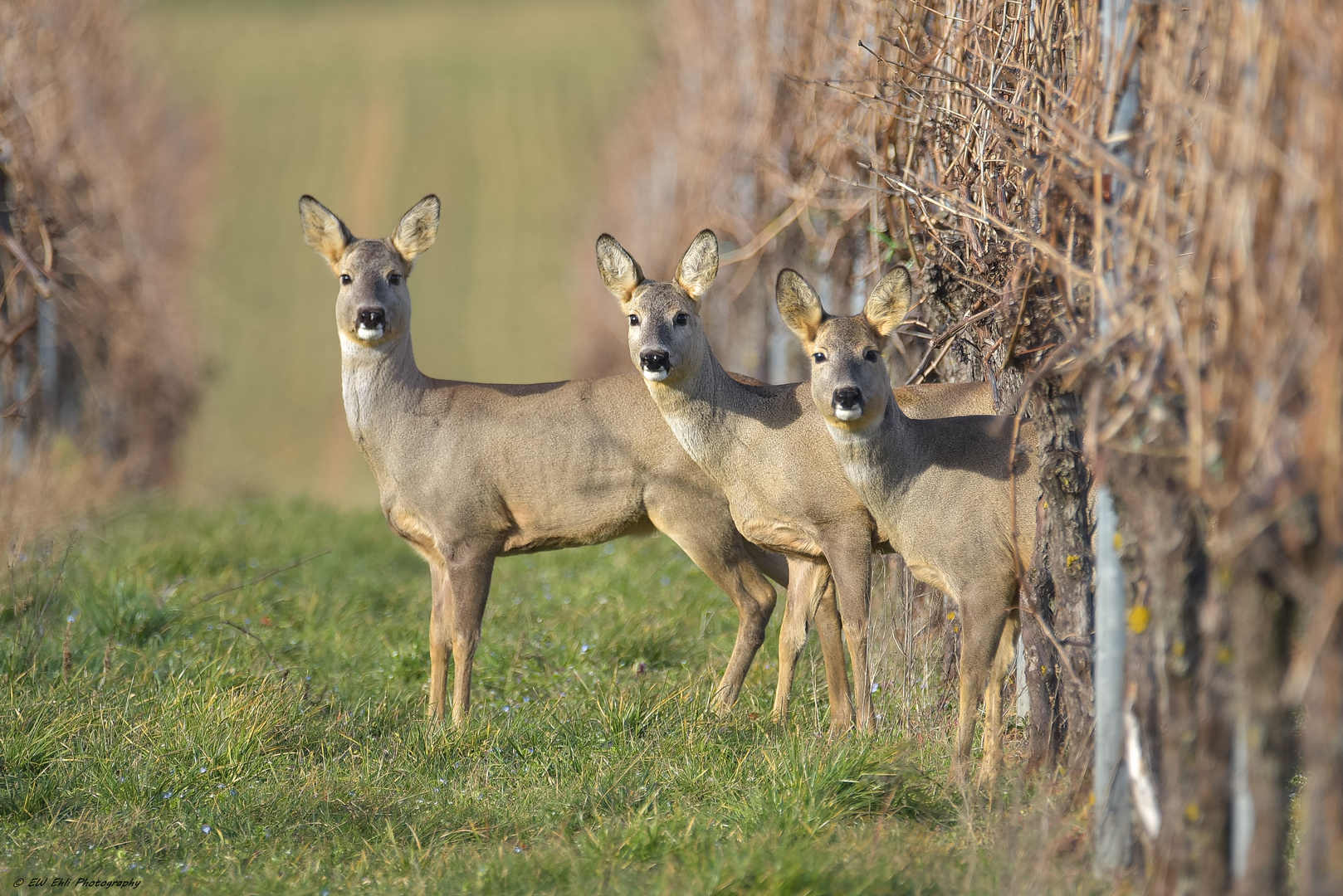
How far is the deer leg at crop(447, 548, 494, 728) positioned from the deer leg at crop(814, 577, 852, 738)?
59.4 inches

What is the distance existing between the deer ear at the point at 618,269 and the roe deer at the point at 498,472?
0.50m

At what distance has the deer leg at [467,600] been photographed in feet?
20.5

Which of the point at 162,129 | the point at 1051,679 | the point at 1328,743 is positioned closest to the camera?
the point at 1328,743

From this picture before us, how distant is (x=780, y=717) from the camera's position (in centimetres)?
584

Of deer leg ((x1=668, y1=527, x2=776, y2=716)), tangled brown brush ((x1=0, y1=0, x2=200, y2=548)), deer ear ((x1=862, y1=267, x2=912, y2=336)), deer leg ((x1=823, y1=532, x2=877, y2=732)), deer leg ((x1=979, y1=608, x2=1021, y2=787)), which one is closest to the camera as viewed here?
Answer: deer leg ((x1=979, y1=608, x2=1021, y2=787))

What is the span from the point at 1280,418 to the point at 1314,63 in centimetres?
77

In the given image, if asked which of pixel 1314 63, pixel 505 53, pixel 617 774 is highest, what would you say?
pixel 505 53

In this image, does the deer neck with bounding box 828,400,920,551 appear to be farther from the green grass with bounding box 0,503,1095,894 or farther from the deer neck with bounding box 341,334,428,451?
the deer neck with bounding box 341,334,428,451

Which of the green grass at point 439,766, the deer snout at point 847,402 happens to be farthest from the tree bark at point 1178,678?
the deer snout at point 847,402

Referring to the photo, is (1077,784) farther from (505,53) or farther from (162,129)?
(505,53)

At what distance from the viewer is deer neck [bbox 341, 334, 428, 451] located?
661cm

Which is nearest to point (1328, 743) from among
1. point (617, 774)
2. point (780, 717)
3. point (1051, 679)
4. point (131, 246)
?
point (1051, 679)

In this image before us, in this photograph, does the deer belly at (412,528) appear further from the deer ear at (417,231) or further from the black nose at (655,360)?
the black nose at (655,360)

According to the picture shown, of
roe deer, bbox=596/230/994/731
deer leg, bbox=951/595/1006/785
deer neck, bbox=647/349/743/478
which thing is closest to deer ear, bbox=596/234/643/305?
roe deer, bbox=596/230/994/731
